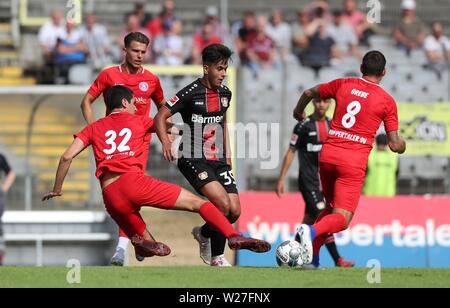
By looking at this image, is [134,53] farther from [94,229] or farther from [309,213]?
[94,229]

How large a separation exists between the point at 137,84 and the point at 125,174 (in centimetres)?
192

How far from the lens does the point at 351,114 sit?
1188 cm

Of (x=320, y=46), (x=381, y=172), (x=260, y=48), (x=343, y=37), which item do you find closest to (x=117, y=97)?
(x=381, y=172)

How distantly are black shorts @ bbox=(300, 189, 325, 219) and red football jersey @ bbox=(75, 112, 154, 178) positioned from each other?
4.44 m

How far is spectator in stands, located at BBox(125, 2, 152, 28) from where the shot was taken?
23.3 metres

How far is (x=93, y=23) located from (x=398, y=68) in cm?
594

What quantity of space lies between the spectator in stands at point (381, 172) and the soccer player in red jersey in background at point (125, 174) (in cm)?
804

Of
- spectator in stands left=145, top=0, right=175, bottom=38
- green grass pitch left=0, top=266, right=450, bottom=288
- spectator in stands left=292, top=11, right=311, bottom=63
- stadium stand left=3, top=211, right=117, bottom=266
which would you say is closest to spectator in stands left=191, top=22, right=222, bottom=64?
spectator in stands left=145, top=0, right=175, bottom=38

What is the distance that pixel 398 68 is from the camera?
21.1 metres

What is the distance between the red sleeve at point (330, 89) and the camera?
12.0 meters

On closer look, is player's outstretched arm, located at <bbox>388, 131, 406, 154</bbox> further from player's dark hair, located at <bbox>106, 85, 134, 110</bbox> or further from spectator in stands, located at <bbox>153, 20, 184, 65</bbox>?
spectator in stands, located at <bbox>153, 20, 184, 65</bbox>

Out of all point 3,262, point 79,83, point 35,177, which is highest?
point 79,83
